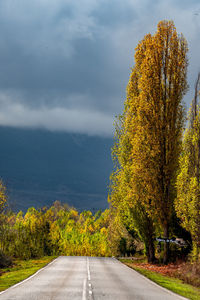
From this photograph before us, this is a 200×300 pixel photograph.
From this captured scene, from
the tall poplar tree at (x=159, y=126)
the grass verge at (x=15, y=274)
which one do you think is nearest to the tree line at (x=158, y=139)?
the tall poplar tree at (x=159, y=126)

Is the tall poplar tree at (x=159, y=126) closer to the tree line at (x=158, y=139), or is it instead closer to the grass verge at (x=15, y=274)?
the tree line at (x=158, y=139)

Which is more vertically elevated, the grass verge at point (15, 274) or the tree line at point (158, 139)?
the tree line at point (158, 139)

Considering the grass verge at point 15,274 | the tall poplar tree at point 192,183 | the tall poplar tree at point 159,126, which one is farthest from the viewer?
the tall poplar tree at point 159,126

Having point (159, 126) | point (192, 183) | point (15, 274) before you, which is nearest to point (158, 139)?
point (159, 126)

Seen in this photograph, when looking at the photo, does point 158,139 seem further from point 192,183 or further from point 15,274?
point 15,274

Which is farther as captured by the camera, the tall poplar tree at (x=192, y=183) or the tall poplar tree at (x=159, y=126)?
the tall poplar tree at (x=159, y=126)

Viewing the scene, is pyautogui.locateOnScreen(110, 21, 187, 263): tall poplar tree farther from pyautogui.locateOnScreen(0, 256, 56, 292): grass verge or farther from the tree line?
pyautogui.locateOnScreen(0, 256, 56, 292): grass verge

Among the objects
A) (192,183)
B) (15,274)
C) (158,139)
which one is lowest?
(15,274)

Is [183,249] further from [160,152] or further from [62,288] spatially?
[62,288]

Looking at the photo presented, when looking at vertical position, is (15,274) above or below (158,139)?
below

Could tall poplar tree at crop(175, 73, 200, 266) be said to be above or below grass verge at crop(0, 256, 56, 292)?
above

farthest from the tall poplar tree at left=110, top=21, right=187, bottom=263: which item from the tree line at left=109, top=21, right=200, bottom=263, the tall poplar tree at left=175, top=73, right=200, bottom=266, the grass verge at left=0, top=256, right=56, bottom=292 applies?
the grass verge at left=0, top=256, right=56, bottom=292

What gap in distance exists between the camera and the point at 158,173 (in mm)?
31828

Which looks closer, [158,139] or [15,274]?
[15,274]
